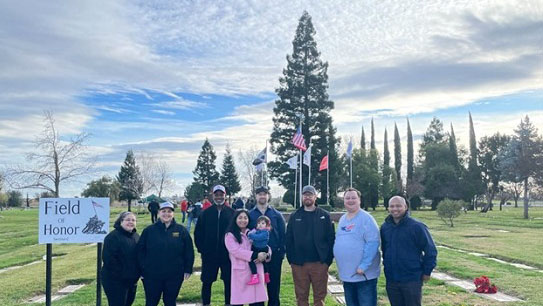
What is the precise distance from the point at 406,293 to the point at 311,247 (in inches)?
44.4

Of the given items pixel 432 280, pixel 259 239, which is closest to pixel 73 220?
pixel 259 239

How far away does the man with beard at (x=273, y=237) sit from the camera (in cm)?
563

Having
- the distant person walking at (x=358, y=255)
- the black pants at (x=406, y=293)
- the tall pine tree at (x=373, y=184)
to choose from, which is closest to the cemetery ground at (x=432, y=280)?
the distant person walking at (x=358, y=255)

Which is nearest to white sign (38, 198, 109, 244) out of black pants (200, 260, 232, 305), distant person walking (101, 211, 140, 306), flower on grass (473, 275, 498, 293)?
distant person walking (101, 211, 140, 306)

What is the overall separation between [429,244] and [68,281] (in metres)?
7.12

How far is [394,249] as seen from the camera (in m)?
4.60

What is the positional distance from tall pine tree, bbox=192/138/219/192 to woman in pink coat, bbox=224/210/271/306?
5627 centimetres

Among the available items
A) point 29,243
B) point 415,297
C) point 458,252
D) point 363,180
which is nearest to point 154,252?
A: point 415,297

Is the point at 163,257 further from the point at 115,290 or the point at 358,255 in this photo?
the point at 358,255

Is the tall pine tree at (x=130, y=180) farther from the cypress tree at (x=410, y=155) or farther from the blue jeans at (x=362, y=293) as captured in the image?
the blue jeans at (x=362, y=293)

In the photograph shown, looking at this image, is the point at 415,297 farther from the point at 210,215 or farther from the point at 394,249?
the point at 210,215

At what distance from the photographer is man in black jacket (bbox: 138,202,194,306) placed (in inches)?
201

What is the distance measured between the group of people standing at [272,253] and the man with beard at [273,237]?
0.14 feet

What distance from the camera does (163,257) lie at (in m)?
5.10
